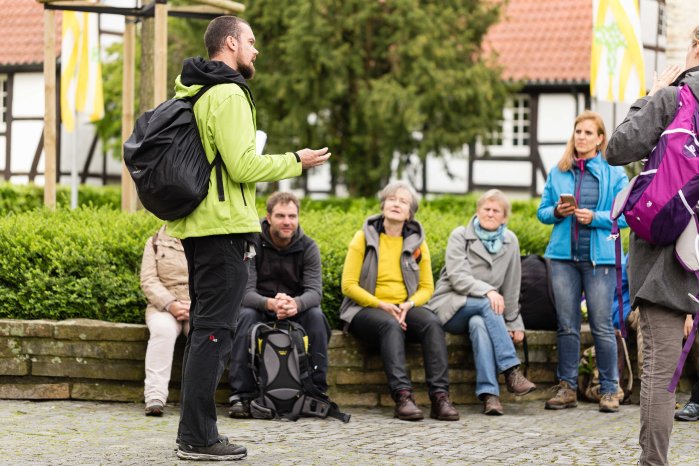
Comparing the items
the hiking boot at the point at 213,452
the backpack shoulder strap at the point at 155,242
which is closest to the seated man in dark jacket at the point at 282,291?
the backpack shoulder strap at the point at 155,242

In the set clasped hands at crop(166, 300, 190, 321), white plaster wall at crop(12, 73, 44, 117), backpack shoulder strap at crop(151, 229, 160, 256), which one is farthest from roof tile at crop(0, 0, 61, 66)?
clasped hands at crop(166, 300, 190, 321)

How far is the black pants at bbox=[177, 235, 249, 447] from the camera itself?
6348 millimetres

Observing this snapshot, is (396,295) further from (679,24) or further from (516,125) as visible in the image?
(516,125)

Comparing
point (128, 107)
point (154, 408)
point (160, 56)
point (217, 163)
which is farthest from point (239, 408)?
point (128, 107)

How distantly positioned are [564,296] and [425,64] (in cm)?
1717

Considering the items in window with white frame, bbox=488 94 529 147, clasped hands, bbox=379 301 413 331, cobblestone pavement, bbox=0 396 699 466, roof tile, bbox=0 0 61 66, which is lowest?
cobblestone pavement, bbox=0 396 699 466

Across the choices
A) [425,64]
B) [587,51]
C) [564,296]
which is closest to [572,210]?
[564,296]

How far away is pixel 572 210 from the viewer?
8.74m

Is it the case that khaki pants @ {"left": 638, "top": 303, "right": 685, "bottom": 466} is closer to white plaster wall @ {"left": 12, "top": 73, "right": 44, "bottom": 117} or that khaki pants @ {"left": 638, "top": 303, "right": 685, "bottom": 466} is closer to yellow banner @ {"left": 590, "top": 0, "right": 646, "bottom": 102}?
yellow banner @ {"left": 590, "top": 0, "right": 646, "bottom": 102}

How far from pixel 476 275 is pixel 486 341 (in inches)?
21.7

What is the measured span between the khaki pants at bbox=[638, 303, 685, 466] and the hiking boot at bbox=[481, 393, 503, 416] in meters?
2.76

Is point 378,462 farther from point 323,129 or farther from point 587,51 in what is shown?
point 587,51

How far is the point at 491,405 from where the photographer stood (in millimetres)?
8555

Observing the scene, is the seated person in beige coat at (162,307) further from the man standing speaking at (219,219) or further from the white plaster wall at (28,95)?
the white plaster wall at (28,95)
